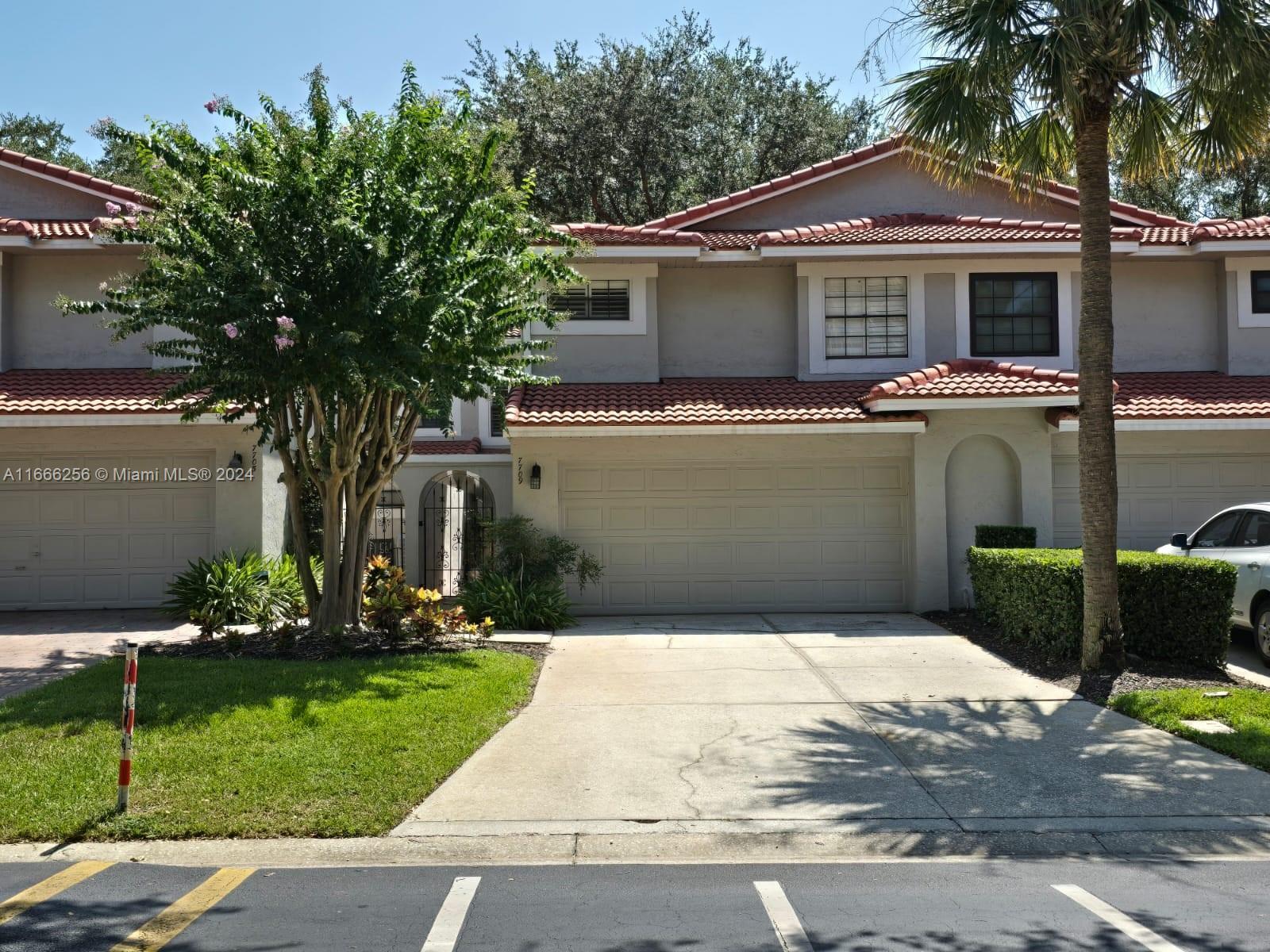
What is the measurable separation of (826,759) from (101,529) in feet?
40.5

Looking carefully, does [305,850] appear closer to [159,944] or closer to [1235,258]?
[159,944]

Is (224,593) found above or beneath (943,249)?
beneath

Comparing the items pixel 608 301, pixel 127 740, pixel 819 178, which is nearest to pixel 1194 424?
pixel 819 178

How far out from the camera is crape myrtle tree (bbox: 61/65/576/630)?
11055 millimetres

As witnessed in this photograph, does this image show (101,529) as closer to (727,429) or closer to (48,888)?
(727,429)

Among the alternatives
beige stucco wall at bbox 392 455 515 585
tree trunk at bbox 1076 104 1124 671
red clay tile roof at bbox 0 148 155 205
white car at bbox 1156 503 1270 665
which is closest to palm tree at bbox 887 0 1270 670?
tree trunk at bbox 1076 104 1124 671

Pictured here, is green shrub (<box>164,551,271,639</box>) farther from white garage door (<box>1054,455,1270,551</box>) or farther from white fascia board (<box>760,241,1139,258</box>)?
white garage door (<box>1054,455,1270,551</box>)

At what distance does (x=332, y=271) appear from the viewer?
11.1 m

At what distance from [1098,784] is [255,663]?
25.0 feet

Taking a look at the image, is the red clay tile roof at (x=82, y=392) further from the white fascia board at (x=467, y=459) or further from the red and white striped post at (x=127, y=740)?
the red and white striped post at (x=127, y=740)

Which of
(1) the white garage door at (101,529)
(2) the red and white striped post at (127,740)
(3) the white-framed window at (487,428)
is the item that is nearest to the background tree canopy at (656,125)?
(3) the white-framed window at (487,428)

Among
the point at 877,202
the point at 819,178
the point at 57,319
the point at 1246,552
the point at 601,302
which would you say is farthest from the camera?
the point at 877,202

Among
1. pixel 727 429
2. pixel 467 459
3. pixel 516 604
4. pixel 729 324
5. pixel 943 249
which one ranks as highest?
pixel 943 249

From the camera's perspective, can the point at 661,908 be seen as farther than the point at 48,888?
No
